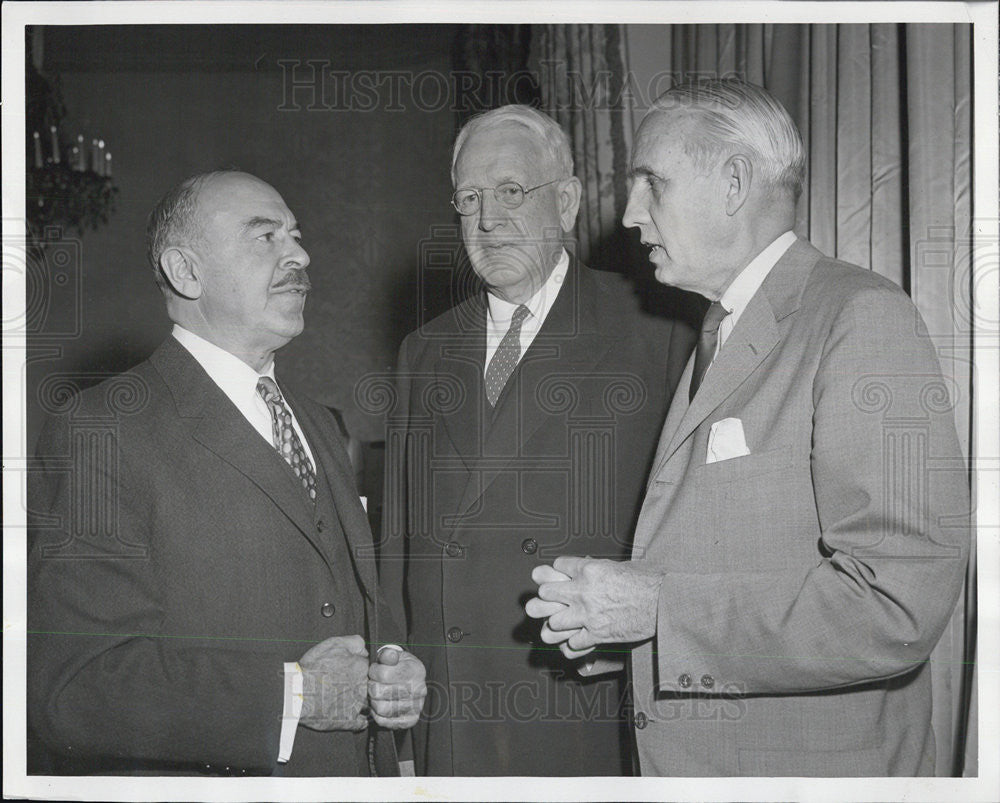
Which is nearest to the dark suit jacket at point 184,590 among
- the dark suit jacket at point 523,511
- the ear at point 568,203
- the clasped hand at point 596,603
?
the dark suit jacket at point 523,511

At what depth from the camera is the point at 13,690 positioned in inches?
93.6

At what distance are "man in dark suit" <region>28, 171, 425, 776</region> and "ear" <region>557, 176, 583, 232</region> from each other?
1.99 ft

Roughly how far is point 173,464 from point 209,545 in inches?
7.7

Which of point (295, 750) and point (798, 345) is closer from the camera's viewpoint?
point (798, 345)

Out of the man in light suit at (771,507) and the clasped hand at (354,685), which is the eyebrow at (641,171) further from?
the clasped hand at (354,685)

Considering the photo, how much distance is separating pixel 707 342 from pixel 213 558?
1165 millimetres

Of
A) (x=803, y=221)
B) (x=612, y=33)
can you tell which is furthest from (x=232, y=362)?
(x=803, y=221)

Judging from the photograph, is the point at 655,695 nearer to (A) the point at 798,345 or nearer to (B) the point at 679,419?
(B) the point at 679,419

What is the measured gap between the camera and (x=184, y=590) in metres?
2.23

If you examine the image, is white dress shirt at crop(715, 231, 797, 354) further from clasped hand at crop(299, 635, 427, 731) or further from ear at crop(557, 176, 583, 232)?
clasped hand at crop(299, 635, 427, 731)

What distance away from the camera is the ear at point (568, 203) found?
2.35 metres

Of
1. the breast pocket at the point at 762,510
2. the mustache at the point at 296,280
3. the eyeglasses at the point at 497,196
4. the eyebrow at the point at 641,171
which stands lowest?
the breast pocket at the point at 762,510

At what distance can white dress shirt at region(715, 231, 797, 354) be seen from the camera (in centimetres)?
212

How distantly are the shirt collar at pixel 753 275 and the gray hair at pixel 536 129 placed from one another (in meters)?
0.48
